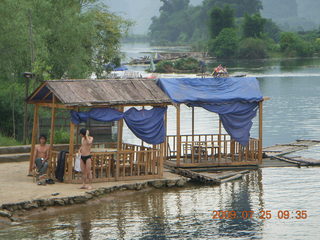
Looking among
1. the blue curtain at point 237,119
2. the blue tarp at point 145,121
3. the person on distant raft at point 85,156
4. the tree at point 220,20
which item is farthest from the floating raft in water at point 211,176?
the tree at point 220,20

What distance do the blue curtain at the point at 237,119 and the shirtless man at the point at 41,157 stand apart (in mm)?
6624

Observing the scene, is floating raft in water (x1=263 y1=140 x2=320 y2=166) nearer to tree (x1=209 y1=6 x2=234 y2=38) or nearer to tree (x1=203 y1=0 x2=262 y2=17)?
tree (x1=209 y1=6 x2=234 y2=38)

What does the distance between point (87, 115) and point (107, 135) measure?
17665mm

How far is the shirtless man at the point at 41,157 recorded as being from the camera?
62.6 ft

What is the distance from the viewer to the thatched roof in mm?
19125

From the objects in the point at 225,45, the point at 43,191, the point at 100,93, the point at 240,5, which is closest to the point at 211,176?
the point at 100,93

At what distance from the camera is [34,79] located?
28578 millimetres

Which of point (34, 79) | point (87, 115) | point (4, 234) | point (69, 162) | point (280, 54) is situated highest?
point (280, 54)

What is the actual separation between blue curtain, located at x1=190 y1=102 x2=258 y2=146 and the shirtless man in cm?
662

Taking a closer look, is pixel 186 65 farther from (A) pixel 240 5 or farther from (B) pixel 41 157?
(A) pixel 240 5

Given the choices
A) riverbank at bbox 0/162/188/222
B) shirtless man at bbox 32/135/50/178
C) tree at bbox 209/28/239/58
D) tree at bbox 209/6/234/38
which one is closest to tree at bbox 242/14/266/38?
tree at bbox 209/28/239/58

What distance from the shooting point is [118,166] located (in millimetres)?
19750

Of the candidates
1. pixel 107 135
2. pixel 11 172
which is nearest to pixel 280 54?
pixel 107 135

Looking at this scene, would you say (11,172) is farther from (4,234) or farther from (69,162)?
(4,234)
